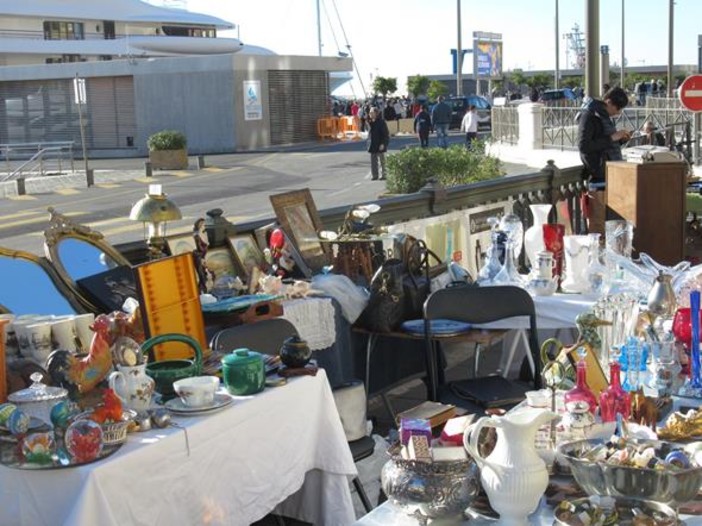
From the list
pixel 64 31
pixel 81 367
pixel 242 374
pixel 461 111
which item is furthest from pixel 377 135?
pixel 64 31

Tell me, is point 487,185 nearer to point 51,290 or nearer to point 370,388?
point 370,388

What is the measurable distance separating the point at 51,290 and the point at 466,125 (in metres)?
26.1

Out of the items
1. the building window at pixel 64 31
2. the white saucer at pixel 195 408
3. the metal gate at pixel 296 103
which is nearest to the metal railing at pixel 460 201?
the white saucer at pixel 195 408

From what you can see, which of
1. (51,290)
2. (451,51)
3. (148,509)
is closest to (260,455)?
(148,509)

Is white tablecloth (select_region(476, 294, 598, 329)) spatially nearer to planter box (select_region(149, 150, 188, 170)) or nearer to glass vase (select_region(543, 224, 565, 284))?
glass vase (select_region(543, 224, 565, 284))

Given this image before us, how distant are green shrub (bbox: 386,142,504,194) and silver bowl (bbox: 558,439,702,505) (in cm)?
1124

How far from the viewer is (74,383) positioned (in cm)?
337

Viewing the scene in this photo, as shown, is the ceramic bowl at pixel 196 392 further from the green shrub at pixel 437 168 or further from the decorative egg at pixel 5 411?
the green shrub at pixel 437 168

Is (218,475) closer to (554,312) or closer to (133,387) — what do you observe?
(133,387)

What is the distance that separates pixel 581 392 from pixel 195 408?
4.07 feet

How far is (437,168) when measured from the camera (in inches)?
565

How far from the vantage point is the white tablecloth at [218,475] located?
297 centimetres

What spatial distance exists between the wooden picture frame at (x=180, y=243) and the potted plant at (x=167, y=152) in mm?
24099

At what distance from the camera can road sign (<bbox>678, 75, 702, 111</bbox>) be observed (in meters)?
13.6
